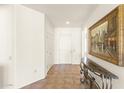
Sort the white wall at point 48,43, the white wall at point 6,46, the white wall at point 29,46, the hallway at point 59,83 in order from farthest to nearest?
1. the white wall at point 48,43
2. the hallway at point 59,83
3. the white wall at point 29,46
4. the white wall at point 6,46

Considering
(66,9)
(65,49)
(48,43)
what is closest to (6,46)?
(66,9)

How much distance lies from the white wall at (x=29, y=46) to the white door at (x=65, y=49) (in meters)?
4.42

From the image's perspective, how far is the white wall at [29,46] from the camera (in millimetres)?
4238

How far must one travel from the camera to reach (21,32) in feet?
14.3

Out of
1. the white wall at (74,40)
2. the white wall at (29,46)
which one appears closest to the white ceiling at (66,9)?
the white wall at (29,46)

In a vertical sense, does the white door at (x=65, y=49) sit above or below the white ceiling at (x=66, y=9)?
below

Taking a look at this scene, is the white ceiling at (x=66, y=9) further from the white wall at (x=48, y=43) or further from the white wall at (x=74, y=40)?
the white wall at (x=74, y=40)

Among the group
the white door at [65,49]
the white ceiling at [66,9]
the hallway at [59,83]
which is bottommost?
the hallway at [59,83]

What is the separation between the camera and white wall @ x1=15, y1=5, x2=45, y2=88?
4.24 metres

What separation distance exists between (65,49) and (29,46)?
5277mm

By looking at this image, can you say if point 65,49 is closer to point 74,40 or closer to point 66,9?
point 74,40

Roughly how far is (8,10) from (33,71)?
2.06 m
